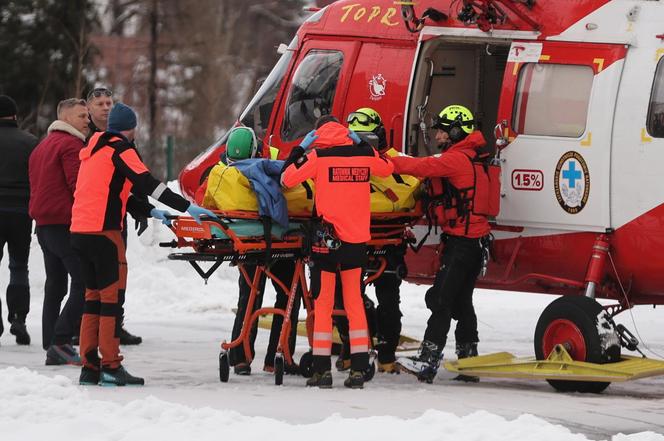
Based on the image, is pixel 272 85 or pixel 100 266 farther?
pixel 272 85

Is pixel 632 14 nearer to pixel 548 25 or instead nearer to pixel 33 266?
pixel 548 25

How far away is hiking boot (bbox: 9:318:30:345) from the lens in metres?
12.7

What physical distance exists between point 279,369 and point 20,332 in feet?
10.9

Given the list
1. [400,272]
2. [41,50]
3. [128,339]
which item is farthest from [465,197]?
[41,50]

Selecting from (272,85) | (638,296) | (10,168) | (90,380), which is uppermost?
(272,85)

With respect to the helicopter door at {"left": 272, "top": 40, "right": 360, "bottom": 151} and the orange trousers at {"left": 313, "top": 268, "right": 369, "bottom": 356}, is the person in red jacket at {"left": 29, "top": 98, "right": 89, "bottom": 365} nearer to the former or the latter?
the helicopter door at {"left": 272, "top": 40, "right": 360, "bottom": 151}

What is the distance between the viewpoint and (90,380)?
407 inches

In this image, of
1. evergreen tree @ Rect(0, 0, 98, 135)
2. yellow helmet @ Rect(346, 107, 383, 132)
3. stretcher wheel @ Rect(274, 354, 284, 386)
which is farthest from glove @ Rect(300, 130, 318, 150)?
evergreen tree @ Rect(0, 0, 98, 135)

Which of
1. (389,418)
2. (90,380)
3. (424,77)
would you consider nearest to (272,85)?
(424,77)

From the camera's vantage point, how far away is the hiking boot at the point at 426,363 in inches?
421

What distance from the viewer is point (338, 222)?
1012 cm

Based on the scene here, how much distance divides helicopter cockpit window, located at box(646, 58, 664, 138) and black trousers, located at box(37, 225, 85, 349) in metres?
4.35

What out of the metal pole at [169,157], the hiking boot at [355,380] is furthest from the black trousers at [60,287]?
the metal pole at [169,157]

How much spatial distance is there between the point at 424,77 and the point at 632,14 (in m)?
2.02
